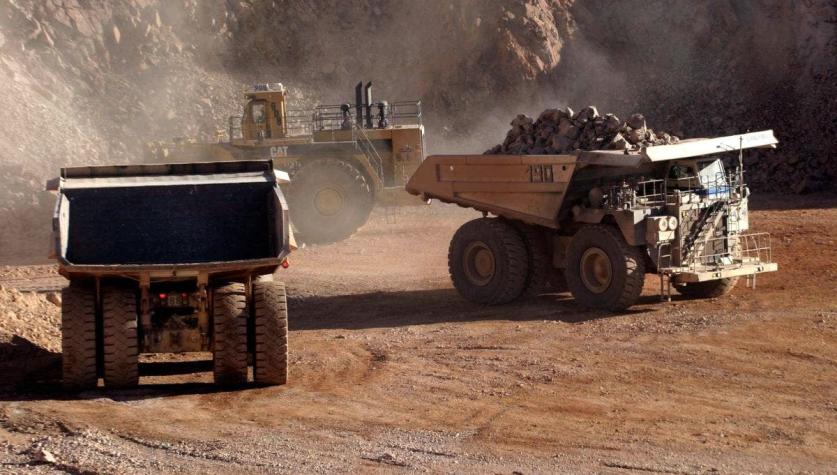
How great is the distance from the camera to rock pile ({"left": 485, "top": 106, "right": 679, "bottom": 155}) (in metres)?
17.1

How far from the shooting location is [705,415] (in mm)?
10586

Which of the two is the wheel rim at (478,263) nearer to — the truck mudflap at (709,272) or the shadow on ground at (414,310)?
the shadow on ground at (414,310)

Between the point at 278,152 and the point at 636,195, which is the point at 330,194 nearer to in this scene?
the point at 278,152

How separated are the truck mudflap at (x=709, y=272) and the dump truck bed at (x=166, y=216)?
5.90m

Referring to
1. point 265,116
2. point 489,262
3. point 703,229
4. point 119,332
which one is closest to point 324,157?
point 265,116

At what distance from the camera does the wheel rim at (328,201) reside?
2492 cm

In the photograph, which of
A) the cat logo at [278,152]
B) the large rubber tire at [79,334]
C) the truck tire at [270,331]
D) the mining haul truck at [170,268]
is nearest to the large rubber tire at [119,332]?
the mining haul truck at [170,268]

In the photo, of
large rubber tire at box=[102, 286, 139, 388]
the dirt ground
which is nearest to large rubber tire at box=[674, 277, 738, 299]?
the dirt ground

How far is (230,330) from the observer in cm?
1181

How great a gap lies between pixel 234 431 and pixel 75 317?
2.47m

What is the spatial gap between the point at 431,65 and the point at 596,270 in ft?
74.9

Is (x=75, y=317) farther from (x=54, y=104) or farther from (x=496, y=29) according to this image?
(x=496, y=29)

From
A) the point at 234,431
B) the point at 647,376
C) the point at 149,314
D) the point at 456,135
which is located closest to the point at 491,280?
the point at 647,376

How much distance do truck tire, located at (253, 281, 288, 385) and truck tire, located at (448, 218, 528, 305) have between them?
19.7ft
